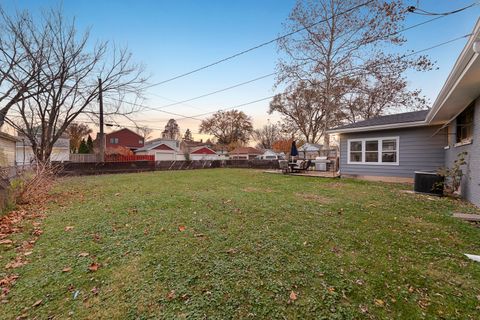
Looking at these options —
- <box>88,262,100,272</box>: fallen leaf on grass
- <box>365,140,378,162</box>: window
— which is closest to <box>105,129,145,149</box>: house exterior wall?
<box>365,140,378,162</box>: window

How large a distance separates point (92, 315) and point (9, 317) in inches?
26.8

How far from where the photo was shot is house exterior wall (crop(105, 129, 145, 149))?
35.2 meters

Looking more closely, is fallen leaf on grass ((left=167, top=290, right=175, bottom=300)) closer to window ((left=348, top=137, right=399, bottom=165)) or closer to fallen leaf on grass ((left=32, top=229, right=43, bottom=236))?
fallen leaf on grass ((left=32, top=229, right=43, bottom=236))

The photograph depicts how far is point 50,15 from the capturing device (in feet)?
31.6

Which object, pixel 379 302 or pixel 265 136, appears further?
pixel 265 136

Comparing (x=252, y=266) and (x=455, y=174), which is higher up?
(x=455, y=174)

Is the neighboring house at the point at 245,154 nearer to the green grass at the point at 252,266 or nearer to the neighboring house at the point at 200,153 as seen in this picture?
the neighboring house at the point at 200,153

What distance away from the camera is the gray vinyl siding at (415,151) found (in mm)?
8227

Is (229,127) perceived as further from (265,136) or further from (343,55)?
(343,55)

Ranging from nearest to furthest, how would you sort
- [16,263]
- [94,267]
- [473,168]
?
1. [94,267]
2. [16,263]
3. [473,168]

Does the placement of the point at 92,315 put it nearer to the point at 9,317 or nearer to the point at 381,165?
the point at 9,317

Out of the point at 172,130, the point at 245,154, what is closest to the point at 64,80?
the point at 245,154

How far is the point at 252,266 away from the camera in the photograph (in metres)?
2.40

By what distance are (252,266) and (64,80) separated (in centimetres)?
1362
